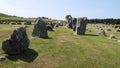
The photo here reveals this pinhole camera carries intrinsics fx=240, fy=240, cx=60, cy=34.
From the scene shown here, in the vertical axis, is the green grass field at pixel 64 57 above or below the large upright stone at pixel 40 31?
below

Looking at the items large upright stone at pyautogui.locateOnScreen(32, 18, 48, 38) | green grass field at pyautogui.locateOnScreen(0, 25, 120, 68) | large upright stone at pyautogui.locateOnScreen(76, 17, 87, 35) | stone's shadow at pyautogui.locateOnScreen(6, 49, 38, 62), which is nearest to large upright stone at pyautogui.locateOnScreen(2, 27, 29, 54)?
stone's shadow at pyautogui.locateOnScreen(6, 49, 38, 62)

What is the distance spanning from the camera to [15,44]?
28391 mm

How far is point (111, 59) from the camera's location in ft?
94.5

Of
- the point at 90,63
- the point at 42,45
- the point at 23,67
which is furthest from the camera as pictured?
the point at 42,45

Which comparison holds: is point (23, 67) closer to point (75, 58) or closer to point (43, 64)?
point (43, 64)

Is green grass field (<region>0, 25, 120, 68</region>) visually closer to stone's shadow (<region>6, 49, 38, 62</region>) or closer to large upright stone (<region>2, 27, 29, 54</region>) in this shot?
stone's shadow (<region>6, 49, 38, 62</region>)

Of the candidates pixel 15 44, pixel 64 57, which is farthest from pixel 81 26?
pixel 15 44

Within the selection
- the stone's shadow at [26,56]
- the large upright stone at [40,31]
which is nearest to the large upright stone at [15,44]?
the stone's shadow at [26,56]

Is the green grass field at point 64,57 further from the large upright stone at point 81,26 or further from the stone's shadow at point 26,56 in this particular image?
the large upright stone at point 81,26

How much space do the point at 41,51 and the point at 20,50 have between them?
2823 millimetres

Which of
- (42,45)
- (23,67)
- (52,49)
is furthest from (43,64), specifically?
(42,45)

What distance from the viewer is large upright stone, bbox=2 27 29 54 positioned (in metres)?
28.0

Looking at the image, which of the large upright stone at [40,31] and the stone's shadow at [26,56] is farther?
the large upright stone at [40,31]

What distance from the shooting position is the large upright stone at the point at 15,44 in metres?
28.0
